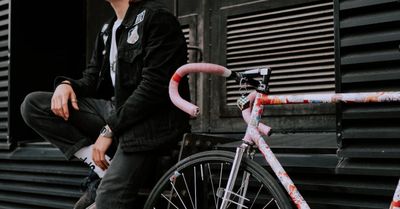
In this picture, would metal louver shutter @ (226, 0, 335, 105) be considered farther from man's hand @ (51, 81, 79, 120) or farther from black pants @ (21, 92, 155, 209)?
man's hand @ (51, 81, 79, 120)

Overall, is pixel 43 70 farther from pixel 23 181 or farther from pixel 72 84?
pixel 72 84

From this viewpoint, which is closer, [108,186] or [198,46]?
[108,186]

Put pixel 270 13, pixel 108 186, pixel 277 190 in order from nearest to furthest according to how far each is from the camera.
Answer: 1. pixel 277 190
2. pixel 108 186
3. pixel 270 13

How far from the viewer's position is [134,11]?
3512mm

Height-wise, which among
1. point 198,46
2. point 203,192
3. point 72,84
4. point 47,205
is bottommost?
point 47,205

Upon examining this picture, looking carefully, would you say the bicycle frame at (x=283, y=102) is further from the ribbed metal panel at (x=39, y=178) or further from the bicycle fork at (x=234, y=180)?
the ribbed metal panel at (x=39, y=178)

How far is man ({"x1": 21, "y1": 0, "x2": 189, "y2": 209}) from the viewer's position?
324cm

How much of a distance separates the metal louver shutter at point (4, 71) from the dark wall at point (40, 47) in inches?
3.5

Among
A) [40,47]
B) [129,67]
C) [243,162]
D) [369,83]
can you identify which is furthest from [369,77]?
[40,47]

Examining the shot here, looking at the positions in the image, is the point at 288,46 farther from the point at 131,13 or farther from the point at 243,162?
the point at 243,162

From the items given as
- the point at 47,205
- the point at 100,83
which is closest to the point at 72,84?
the point at 100,83

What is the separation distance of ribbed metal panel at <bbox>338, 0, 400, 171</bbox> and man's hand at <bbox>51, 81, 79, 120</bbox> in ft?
5.89

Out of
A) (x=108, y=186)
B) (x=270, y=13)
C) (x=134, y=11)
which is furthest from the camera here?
(x=270, y=13)

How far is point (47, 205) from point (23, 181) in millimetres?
501
